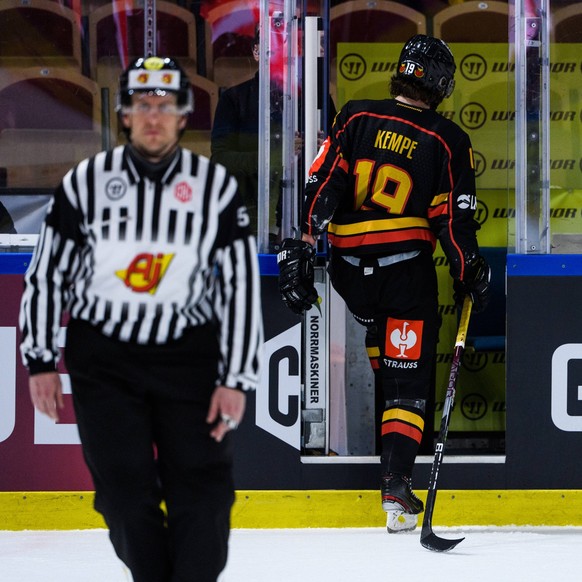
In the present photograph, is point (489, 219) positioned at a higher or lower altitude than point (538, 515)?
higher

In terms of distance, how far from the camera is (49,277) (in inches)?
104

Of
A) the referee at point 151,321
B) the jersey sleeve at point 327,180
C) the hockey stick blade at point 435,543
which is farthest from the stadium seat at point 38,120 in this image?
the referee at point 151,321

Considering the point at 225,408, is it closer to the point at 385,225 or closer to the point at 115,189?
the point at 115,189

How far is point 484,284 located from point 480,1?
1.53 meters

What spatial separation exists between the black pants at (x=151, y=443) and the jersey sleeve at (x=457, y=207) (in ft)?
5.42

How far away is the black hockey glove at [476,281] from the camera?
420 cm

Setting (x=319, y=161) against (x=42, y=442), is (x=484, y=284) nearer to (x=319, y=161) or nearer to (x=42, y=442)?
(x=319, y=161)

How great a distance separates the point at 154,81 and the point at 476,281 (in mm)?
1848

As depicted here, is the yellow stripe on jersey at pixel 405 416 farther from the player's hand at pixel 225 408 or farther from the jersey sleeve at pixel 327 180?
the player's hand at pixel 225 408

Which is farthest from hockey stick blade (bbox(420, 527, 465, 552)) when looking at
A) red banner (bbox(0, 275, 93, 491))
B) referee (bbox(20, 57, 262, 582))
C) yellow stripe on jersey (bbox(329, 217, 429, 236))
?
referee (bbox(20, 57, 262, 582))

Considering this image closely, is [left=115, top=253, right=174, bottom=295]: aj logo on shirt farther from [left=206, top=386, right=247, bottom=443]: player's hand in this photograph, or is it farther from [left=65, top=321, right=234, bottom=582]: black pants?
[left=206, top=386, right=247, bottom=443]: player's hand

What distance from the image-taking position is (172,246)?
8.63 ft

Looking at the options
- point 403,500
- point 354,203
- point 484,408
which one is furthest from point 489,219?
point 403,500

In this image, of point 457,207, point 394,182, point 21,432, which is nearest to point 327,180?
point 394,182
